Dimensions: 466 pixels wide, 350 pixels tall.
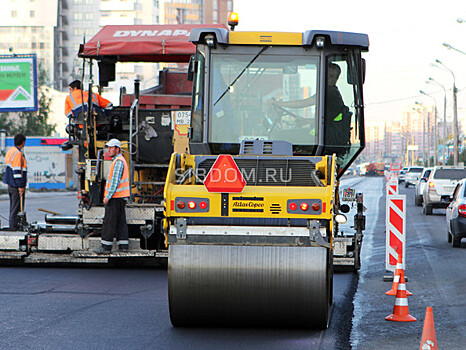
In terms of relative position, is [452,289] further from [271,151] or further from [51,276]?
[51,276]

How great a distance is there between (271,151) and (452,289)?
3798mm

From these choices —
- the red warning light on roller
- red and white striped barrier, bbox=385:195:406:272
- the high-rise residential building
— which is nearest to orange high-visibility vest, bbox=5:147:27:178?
red and white striped barrier, bbox=385:195:406:272

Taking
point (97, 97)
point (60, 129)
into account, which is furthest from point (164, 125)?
point (60, 129)

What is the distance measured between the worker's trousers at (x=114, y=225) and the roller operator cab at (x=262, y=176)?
3.03 metres

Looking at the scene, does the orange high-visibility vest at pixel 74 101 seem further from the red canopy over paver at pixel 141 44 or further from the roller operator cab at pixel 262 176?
the roller operator cab at pixel 262 176

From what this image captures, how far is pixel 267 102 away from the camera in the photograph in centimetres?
923

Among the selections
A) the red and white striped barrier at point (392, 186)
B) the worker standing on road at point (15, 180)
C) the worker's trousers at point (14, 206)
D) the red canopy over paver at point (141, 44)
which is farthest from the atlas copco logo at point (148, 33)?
the red and white striped barrier at point (392, 186)

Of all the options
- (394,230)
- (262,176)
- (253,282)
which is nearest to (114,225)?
(394,230)

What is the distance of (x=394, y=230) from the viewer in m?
11.8

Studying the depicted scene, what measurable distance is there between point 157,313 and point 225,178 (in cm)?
202

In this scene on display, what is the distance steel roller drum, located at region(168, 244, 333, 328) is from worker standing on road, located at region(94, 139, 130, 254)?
15.7ft

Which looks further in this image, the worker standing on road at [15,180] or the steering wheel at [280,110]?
the worker standing on road at [15,180]

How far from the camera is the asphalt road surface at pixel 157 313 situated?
7.26 meters

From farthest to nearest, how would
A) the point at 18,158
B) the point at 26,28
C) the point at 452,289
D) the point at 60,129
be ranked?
the point at 26,28 < the point at 60,129 < the point at 18,158 < the point at 452,289
